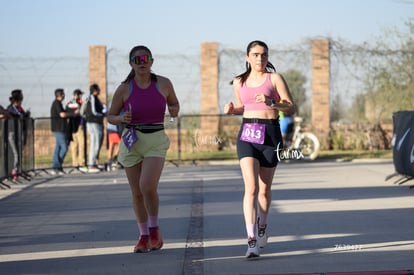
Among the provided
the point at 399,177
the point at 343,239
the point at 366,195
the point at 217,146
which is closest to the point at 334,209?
the point at 366,195

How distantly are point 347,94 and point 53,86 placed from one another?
8882mm

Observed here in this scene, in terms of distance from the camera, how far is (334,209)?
1205cm

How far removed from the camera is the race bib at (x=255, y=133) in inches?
332

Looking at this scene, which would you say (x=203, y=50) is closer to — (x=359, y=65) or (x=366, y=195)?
(x=359, y=65)

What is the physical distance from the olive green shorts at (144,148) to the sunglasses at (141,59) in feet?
2.14

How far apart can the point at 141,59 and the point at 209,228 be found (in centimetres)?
247

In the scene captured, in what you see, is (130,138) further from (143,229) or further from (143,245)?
(143,245)

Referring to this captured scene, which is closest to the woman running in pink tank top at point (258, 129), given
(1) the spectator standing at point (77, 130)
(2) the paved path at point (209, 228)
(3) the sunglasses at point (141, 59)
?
(2) the paved path at point (209, 228)

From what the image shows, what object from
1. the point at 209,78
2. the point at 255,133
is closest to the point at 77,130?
the point at 209,78

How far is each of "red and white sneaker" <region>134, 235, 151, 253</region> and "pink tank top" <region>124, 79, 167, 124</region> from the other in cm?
111

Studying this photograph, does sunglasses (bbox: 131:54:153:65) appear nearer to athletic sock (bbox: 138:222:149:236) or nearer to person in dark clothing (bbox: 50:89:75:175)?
athletic sock (bbox: 138:222:149:236)

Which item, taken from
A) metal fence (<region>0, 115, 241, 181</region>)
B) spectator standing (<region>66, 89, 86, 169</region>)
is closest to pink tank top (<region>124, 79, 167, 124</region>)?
metal fence (<region>0, 115, 241, 181</region>)

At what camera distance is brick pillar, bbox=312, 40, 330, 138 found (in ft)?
89.5

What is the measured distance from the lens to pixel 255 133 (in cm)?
844
